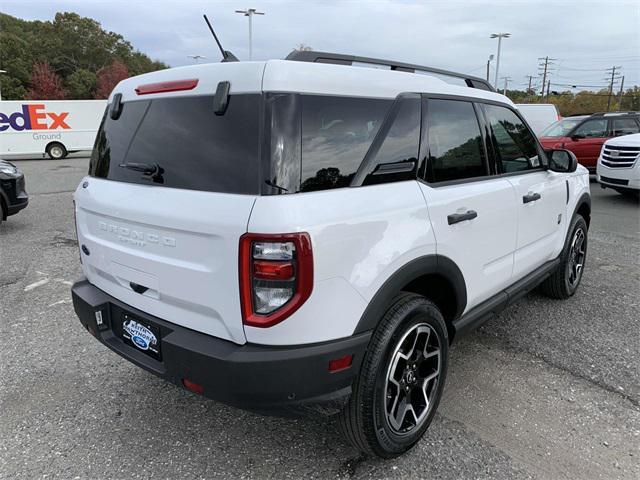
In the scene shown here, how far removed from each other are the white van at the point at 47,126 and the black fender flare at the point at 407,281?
72.6 feet

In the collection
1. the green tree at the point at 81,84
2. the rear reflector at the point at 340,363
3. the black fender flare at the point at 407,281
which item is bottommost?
the rear reflector at the point at 340,363

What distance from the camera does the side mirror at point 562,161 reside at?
373 centimetres

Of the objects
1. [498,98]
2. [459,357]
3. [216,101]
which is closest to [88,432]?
[216,101]

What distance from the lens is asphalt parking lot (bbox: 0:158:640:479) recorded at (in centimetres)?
236

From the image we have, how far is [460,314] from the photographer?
275cm

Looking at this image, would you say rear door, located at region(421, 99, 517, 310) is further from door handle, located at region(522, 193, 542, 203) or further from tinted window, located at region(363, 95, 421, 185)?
door handle, located at region(522, 193, 542, 203)

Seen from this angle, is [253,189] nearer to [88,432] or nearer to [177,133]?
[177,133]

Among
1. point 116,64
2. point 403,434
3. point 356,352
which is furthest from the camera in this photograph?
point 116,64

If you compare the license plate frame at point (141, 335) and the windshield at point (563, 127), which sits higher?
the windshield at point (563, 127)

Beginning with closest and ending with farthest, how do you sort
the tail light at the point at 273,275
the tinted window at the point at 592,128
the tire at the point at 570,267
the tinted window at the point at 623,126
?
1. the tail light at the point at 273,275
2. the tire at the point at 570,267
3. the tinted window at the point at 623,126
4. the tinted window at the point at 592,128

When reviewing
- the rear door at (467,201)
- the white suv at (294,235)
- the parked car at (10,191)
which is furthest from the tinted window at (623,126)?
the parked car at (10,191)

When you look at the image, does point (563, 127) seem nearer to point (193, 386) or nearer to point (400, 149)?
point (400, 149)

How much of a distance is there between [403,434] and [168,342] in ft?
4.03

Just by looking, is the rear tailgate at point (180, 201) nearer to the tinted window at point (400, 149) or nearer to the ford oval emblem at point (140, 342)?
the ford oval emblem at point (140, 342)
